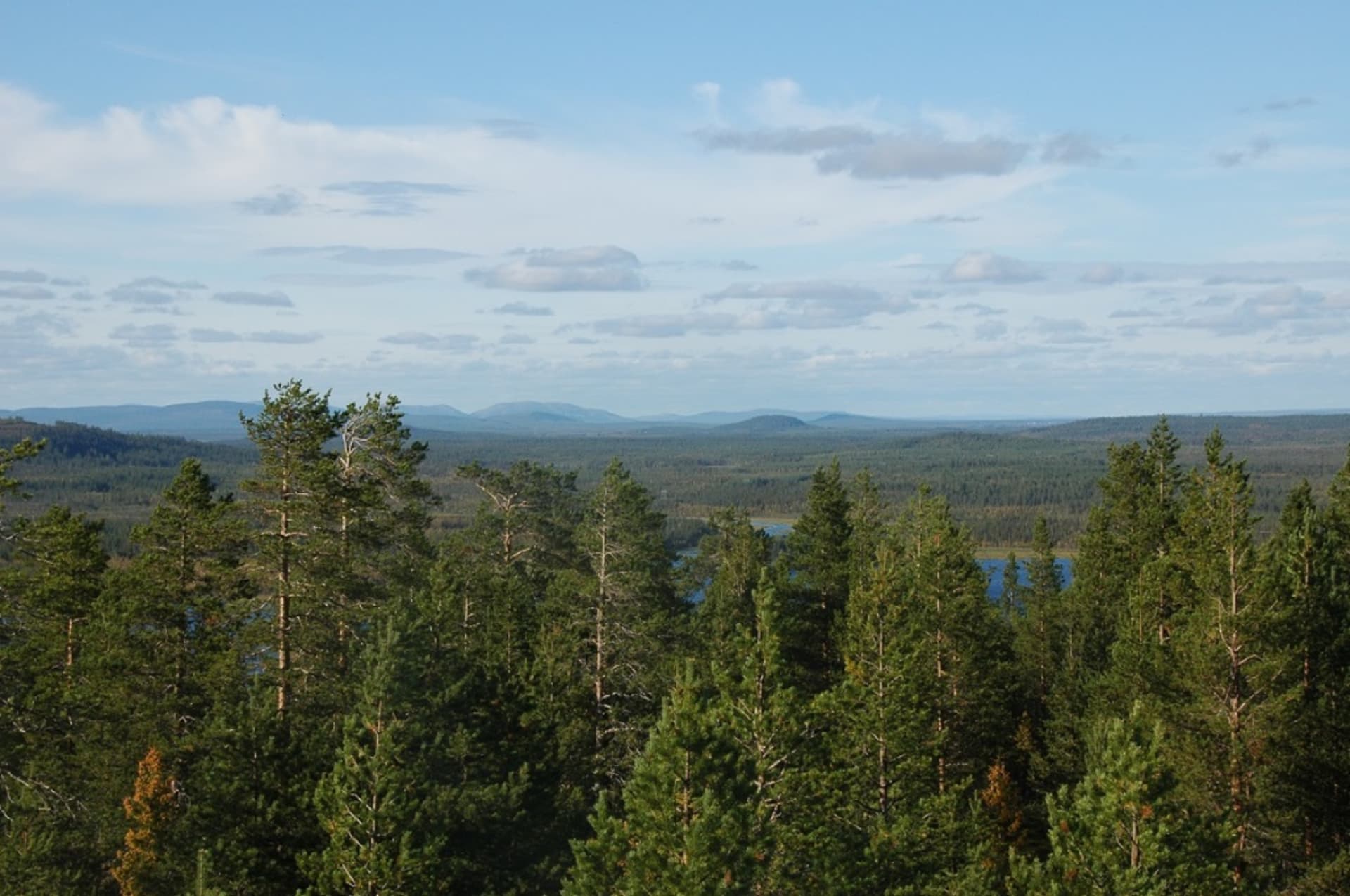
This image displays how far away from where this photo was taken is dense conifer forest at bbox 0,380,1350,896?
21.3m

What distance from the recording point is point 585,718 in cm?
3366

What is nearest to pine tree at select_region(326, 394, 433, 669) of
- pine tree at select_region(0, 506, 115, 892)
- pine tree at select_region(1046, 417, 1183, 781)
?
pine tree at select_region(0, 506, 115, 892)

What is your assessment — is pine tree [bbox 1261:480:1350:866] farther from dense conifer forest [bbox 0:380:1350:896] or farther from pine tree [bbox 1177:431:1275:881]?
pine tree [bbox 1177:431:1275:881]

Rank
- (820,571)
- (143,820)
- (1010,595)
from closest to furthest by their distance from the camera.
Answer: (143,820), (820,571), (1010,595)

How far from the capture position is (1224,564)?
27.0m

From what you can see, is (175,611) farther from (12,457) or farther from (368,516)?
(12,457)

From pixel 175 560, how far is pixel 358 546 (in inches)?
212

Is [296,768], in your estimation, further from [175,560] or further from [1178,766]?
[1178,766]

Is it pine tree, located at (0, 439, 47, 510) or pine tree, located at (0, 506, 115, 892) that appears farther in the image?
pine tree, located at (0, 506, 115, 892)

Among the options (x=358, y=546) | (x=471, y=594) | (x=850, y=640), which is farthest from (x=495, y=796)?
(x=471, y=594)

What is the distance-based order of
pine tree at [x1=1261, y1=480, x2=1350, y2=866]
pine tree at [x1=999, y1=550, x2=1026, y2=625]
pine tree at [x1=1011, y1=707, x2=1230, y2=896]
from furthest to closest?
pine tree at [x1=999, y1=550, x2=1026, y2=625], pine tree at [x1=1261, y1=480, x2=1350, y2=866], pine tree at [x1=1011, y1=707, x2=1230, y2=896]

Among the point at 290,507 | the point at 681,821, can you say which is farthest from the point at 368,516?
the point at 681,821

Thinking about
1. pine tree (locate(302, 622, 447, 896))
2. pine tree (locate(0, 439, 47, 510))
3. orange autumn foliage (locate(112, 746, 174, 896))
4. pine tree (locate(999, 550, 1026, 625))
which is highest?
pine tree (locate(0, 439, 47, 510))

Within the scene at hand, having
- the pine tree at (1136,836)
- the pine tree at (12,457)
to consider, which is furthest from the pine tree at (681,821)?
the pine tree at (12,457)
